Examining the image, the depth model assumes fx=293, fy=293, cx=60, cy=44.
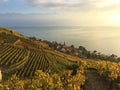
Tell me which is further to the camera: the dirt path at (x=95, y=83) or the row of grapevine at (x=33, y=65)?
the row of grapevine at (x=33, y=65)

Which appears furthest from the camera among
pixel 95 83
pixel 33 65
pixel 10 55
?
pixel 10 55

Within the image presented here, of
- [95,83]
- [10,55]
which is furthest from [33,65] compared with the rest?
[95,83]

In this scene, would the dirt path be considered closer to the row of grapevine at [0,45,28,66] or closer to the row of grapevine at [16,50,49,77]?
the row of grapevine at [16,50,49,77]

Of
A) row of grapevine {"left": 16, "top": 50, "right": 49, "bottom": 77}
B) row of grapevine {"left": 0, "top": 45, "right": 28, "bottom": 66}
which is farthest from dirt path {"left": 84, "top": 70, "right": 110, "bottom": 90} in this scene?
row of grapevine {"left": 0, "top": 45, "right": 28, "bottom": 66}

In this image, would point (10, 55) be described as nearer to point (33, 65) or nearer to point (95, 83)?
point (33, 65)

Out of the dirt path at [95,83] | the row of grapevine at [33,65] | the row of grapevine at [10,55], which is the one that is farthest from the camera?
the row of grapevine at [10,55]

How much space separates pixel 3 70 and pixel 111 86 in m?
31.6

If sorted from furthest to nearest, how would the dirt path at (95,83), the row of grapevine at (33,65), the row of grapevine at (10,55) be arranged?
the row of grapevine at (10,55) < the row of grapevine at (33,65) < the dirt path at (95,83)

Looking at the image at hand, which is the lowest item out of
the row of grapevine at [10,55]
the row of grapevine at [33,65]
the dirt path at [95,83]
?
the row of grapevine at [33,65]

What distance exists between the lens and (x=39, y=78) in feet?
128

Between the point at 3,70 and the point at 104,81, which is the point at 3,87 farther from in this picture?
the point at 3,70

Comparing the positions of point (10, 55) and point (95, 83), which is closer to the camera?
point (95, 83)

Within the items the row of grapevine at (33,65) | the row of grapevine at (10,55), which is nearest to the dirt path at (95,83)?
the row of grapevine at (33,65)

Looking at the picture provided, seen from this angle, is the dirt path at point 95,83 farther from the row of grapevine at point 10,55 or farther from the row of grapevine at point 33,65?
the row of grapevine at point 10,55
